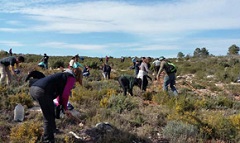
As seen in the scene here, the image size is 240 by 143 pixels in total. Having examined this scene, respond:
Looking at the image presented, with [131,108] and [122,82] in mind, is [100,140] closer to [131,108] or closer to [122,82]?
[131,108]

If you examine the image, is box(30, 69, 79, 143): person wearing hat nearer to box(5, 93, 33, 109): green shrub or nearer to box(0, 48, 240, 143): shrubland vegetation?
box(0, 48, 240, 143): shrubland vegetation

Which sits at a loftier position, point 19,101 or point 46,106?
point 46,106

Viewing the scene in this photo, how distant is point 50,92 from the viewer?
18.4 feet

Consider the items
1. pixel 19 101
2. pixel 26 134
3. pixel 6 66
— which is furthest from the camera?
pixel 6 66

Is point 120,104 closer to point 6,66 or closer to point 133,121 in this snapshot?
point 133,121

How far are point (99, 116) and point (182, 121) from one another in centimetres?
197

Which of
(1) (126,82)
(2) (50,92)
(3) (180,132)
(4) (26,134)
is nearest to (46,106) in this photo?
(2) (50,92)

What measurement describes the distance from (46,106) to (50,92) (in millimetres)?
261

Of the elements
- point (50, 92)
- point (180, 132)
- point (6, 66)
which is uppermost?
point (6, 66)

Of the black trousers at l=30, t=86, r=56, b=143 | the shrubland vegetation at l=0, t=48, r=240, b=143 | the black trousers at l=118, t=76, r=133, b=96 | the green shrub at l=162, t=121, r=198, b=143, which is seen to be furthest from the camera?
the black trousers at l=118, t=76, r=133, b=96

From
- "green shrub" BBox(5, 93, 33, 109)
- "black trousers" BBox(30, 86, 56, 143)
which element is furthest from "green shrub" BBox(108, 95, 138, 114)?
"black trousers" BBox(30, 86, 56, 143)

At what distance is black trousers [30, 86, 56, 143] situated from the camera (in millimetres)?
5504

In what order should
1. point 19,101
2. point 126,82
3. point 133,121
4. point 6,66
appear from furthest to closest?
point 6,66 → point 126,82 → point 19,101 → point 133,121

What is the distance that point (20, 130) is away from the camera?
6.01m
